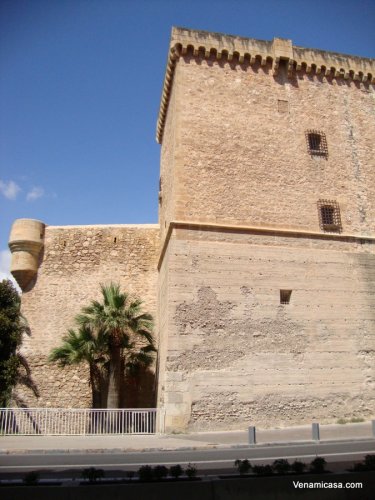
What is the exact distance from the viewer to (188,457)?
7324 millimetres

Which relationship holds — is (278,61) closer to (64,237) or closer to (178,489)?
(64,237)

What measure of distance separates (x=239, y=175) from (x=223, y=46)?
4882 mm

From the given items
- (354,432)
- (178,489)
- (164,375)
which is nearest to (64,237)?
(164,375)

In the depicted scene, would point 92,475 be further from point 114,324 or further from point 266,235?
point 266,235

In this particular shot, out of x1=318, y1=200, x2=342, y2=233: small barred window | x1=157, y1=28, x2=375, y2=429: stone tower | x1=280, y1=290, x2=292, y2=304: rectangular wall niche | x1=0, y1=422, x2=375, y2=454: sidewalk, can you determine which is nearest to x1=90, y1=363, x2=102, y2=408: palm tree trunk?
x1=157, y1=28, x2=375, y2=429: stone tower

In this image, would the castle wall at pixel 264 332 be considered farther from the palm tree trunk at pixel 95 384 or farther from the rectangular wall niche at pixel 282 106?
the palm tree trunk at pixel 95 384

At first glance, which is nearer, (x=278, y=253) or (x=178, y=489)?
(x=178, y=489)

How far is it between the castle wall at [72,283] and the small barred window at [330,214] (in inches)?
269

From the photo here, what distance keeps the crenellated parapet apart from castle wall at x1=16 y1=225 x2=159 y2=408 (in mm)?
6412

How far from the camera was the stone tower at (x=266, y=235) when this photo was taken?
11953 millimetres

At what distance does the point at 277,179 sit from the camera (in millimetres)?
14562

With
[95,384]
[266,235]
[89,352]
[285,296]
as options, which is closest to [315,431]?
[285,296]

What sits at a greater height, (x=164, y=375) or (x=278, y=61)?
(x=278, y=61)

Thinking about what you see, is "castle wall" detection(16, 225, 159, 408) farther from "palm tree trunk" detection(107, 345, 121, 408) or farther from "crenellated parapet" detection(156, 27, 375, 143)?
"crenellated parapet" detection(156, 27, 375, 143)
